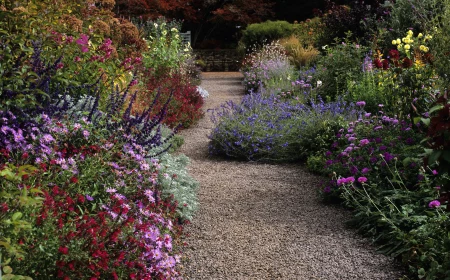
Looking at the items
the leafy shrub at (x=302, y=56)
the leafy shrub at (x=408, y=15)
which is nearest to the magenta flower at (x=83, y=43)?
the leafy shrub at (x=408, y=15)

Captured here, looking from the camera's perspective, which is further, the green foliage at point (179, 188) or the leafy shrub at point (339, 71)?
the leafy shrub at point (339, 71)

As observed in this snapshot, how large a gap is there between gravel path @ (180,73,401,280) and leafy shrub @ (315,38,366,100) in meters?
3.50

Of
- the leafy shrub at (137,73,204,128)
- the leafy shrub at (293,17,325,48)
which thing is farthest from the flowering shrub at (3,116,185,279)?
the leafy shrub at (293,17,325,48)

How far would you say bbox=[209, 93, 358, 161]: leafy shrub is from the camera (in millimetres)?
6789

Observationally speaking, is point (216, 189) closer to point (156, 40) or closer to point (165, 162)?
point (165, 162)

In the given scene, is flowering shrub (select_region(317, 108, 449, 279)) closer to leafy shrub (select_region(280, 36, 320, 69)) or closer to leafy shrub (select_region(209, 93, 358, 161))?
leafy shrub (select_region(209, 93, 358, 161))

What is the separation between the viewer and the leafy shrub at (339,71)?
31.3ft

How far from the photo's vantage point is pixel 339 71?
987 cm

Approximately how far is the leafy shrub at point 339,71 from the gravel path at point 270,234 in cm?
350

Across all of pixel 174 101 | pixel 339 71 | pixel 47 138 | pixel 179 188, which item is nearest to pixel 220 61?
pixel 339 71

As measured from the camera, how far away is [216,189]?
5.66 m

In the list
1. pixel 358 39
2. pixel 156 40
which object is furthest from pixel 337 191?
pixel 156 40

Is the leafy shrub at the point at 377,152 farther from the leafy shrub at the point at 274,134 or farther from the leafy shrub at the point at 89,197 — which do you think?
the leafy shrub at the point at 89,197

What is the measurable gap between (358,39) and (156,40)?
4.57 meters
